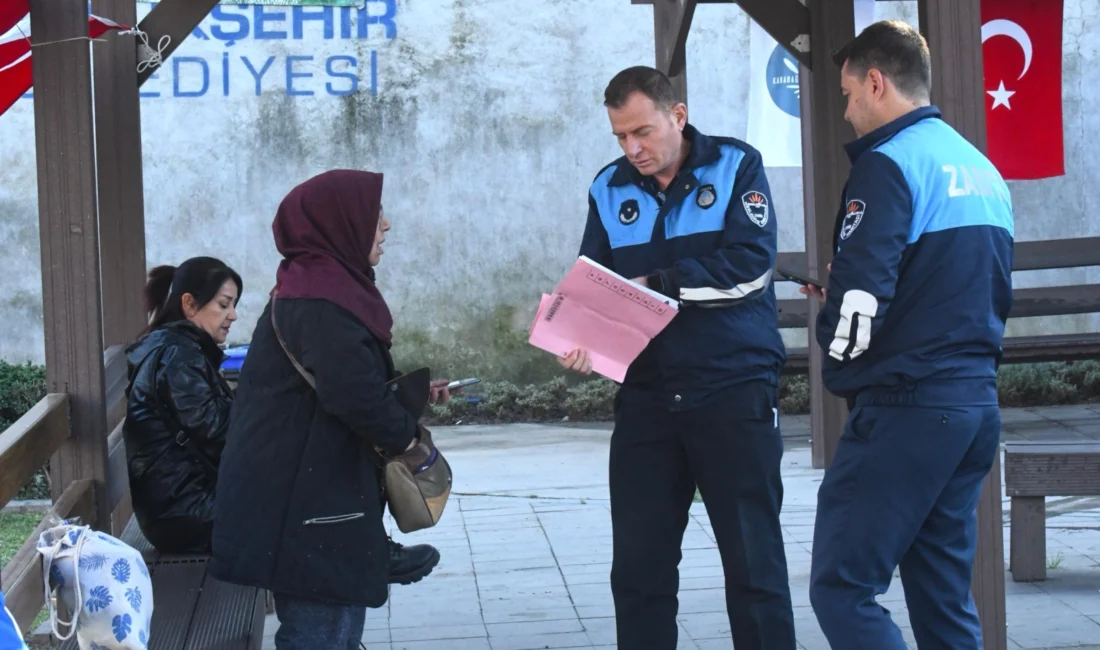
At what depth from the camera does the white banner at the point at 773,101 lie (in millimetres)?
8750

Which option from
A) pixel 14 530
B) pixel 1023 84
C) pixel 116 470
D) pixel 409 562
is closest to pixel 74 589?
pixel 409 562

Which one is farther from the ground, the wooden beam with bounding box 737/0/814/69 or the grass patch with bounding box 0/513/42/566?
the wooden beam with bounding box 737/0/814/69

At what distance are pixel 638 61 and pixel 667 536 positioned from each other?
314 inches

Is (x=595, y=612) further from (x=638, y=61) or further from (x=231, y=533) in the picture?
(x=638, y=61)

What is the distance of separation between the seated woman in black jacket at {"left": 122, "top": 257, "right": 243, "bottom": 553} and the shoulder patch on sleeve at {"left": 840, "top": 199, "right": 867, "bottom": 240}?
2.04m

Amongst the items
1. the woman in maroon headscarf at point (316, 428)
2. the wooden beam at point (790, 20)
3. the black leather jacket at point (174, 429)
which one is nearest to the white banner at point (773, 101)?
the wooden beam at point (790, 20)

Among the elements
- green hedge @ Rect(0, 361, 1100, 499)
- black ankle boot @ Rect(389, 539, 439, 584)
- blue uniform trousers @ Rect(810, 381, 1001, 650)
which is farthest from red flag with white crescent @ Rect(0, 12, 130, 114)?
green hedge @ Rect(0, 361, 1100, 499)

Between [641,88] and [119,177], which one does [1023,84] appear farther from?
[119,177]

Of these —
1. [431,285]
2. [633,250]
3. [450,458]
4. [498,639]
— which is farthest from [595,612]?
[431,285]

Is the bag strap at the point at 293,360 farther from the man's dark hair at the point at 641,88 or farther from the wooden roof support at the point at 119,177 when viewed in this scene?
the wooden roof support at the point at 119,177

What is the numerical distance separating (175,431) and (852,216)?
219cm

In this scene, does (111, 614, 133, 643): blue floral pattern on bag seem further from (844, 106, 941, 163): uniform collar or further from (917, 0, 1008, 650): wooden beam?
(917, 0, 1008, 650): wooden beam

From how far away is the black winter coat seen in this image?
10.2 feet

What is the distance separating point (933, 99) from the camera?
4.02 meters
